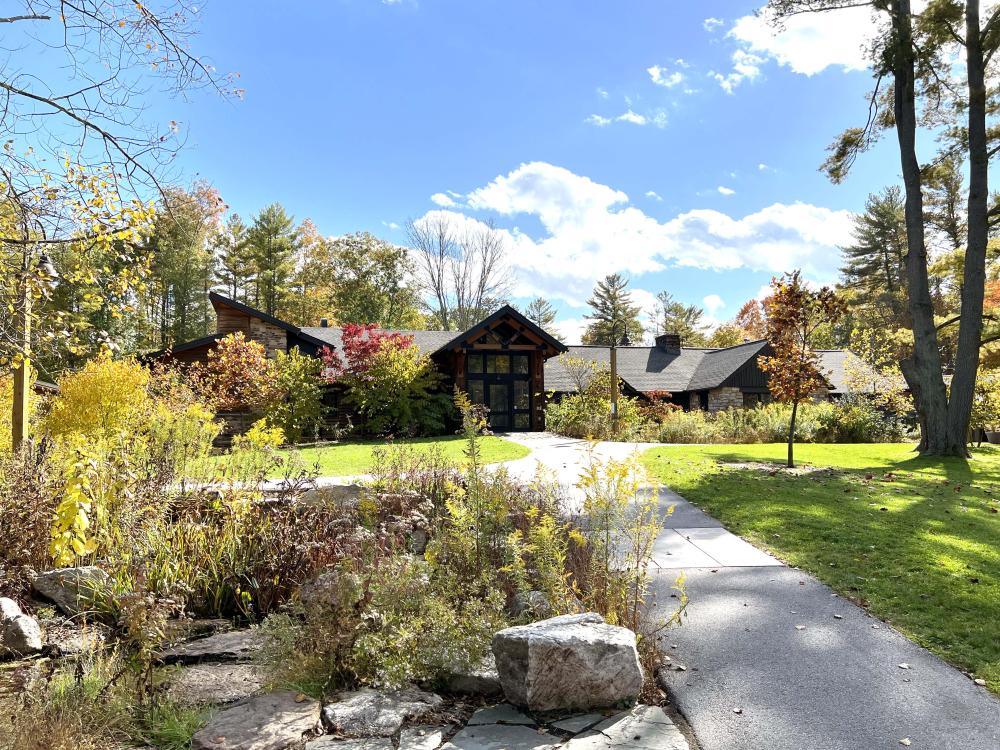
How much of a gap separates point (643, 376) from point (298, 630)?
24.8m

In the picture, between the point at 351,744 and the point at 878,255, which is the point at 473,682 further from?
the point at 878,255

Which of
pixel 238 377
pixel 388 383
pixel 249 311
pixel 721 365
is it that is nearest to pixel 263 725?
pixel 388 383

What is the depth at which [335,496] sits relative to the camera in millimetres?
5301

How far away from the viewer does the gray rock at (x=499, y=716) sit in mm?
2494

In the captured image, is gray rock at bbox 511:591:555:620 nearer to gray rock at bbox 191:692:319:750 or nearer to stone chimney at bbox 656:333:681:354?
gray rock at bbox 191:692:319:750

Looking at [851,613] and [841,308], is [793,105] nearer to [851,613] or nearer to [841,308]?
[841,308]

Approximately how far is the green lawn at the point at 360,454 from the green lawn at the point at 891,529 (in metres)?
3.06

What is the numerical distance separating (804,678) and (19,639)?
4.32 meters

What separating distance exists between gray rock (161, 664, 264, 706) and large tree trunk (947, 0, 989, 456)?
1481 cm

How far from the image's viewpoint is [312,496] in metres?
5.05

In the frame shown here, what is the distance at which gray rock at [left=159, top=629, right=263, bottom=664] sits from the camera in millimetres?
3047

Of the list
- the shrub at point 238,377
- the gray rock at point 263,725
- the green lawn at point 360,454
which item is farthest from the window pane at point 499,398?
the gray rock at point 263,725

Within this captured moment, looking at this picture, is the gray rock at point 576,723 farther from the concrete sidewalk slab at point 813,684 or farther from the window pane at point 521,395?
the window pane at point 521,395

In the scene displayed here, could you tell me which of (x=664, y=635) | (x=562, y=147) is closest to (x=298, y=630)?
(x=664, y=635)
